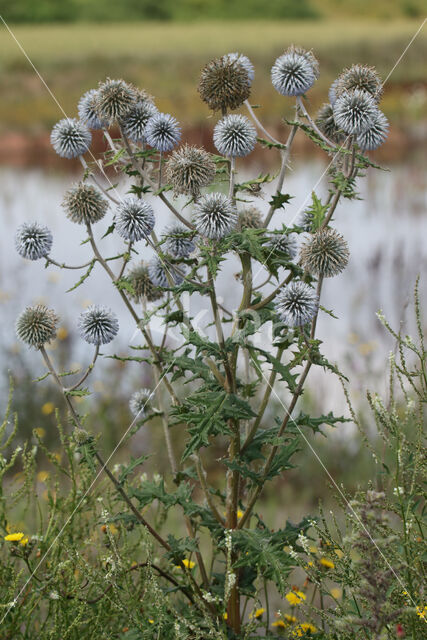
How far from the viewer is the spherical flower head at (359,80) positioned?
1.94 metres

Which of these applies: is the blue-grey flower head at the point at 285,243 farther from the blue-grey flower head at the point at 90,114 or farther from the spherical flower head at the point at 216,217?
the blue-grey flower head at the point at 90,114

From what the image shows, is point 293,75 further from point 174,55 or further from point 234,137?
point 174,55

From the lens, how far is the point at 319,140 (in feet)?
5.81

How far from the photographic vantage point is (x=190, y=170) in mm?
1819

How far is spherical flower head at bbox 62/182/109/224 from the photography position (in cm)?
200

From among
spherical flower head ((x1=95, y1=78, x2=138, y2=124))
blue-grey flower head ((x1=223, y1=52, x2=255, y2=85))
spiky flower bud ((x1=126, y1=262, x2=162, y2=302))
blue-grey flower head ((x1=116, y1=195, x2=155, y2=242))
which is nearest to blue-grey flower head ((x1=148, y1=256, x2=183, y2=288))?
spiky flower bud ((x1=126, y1=262, x2=162, y2=302))

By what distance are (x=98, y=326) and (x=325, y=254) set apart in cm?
64

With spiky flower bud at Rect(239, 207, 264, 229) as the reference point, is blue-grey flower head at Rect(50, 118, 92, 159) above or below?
above

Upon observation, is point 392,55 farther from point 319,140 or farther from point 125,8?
point 319,140

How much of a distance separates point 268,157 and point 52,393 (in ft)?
14.3

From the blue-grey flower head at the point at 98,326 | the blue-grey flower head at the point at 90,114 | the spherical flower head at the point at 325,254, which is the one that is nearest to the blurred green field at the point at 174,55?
the blue-grey flower head at the point at 90,114

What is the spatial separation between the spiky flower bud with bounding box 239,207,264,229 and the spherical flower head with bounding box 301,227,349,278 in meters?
0.27

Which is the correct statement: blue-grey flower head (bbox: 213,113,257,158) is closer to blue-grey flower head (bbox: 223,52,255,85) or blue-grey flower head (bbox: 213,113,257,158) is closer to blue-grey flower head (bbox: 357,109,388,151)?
blue-grey flower head (bbox: 223,52,255,85)

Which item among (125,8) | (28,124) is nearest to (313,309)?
(28,124)
